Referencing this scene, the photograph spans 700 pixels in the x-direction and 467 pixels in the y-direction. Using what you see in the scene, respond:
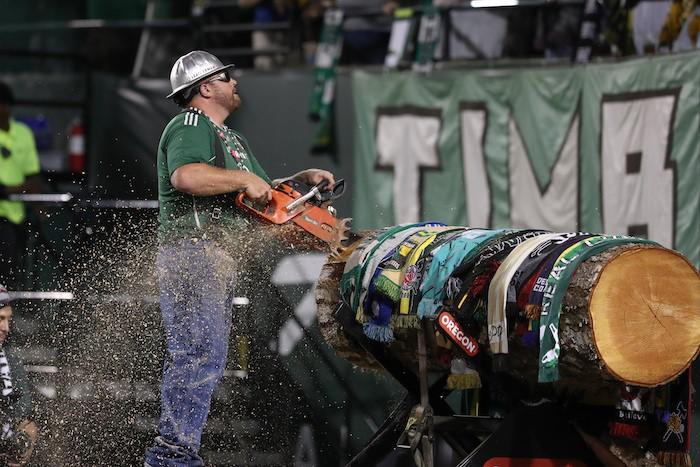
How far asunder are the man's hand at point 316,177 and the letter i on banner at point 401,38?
5171 millimetres

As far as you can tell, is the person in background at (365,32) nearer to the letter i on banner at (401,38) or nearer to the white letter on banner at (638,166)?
the letter i on banner at (401,38)

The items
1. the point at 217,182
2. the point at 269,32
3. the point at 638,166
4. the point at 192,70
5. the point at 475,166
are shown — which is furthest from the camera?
the point at 269,32

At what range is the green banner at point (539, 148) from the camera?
933 centimetres

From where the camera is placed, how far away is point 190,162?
603 centimetres

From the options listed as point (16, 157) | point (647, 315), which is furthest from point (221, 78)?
point (16, 157)

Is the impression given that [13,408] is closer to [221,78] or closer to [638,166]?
[221,78]

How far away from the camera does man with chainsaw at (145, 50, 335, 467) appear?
6.05 m

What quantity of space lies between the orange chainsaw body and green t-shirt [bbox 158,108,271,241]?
0.16m

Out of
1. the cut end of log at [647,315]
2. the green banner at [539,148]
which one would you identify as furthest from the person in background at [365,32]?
the cut end of log at [647,315]

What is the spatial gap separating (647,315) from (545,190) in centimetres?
561

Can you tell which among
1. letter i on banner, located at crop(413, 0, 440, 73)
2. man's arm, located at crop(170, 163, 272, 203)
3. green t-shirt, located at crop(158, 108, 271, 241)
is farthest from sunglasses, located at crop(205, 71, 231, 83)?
letter i on banner, located at crop(413, 0, 440, 73)

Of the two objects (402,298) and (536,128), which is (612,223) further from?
(402,298)

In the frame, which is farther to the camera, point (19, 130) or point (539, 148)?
point (19, 130)

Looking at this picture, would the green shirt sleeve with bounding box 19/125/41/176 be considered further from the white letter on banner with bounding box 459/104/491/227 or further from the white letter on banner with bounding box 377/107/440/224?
the white letter on banner with bounding box 459/104/491/227
